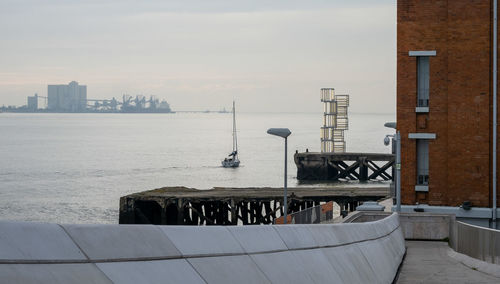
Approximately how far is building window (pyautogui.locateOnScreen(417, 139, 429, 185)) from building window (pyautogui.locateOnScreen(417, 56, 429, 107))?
155 centimetres

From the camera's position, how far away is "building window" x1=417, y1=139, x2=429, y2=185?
33219mm

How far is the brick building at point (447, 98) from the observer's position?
3183cm

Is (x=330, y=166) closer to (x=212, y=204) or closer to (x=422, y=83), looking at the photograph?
(x=212, y=204)

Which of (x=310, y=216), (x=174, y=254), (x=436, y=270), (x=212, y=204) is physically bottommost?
(x=212, y=204)

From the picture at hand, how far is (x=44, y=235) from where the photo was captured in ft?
22.7

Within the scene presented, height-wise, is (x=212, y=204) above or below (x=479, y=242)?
below

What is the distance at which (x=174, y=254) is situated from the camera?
8055 millimetres

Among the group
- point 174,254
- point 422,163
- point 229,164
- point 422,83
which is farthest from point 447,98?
point 229,164

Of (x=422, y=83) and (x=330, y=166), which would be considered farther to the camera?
(x=330, y=166)

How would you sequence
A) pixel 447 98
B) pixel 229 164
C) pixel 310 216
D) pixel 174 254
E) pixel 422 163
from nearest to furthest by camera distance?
pixel 174 254 → pixel 310 216 → pixel 447 98 → pixel 422 163 → pixel 229 164

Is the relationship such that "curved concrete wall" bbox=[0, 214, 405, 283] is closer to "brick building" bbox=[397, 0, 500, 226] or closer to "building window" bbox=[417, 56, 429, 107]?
"brick building" bbox=[397, 0, 500, 226]

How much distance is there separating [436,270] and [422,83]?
1679 centimetres

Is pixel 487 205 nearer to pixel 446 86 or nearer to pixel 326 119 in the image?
pixel 446 86

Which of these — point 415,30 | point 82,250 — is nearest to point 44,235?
point 82,250
